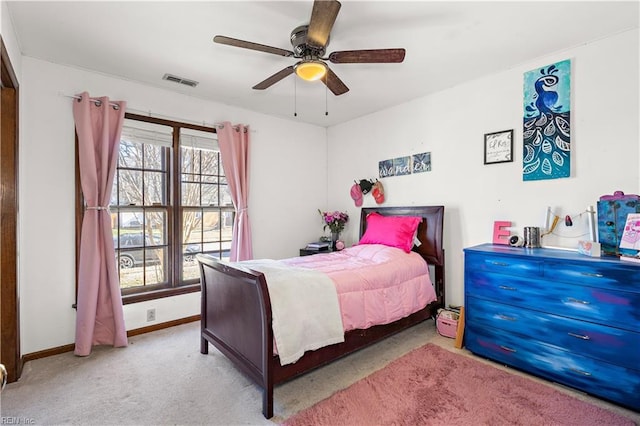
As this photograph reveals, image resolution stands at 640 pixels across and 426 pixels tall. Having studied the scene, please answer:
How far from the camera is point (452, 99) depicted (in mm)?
3393

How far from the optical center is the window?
3273mm

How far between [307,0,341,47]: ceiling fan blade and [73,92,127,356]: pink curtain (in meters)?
2.21

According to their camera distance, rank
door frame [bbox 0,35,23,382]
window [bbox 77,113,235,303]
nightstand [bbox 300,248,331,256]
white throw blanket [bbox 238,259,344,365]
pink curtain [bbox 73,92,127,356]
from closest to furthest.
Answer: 1. white throw blanket [bbox 238,259,344,365]
2. door frame [bbox 0,35,23,382]
3. pink curtain [bbox 73,92,127,356]
4. window [bbox 77,113,235,303]
5. nightstand [bbox 300,248,331,256]

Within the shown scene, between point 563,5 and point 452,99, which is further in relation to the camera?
point 452,99

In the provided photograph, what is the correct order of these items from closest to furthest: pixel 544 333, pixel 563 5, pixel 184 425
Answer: pixel 184 425, pixel 563 5, pixel 544 333

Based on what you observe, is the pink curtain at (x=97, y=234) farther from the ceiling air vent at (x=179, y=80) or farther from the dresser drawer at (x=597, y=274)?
the dresser drawer at (x=597, y=274)

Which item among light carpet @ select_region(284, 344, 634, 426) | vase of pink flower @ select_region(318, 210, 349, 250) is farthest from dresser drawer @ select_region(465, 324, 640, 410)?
vase of pink flower @ select_region(318, 210, 349, 250)

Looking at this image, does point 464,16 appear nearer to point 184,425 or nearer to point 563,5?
point 563,5

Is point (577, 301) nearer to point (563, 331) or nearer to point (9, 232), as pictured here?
point (563, 331)

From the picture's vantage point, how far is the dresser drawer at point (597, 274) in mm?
1940

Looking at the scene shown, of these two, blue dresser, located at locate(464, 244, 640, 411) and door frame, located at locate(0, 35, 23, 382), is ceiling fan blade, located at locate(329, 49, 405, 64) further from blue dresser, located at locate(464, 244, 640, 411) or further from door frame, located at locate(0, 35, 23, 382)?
door frame, located at locate(0, 35, 23, 382)

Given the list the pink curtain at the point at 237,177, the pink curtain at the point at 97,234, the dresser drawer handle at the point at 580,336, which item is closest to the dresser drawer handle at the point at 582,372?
the dresser drawer handle at the point at 580,336

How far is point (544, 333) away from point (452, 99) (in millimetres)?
2396

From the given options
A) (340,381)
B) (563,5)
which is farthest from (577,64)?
(340,381)
